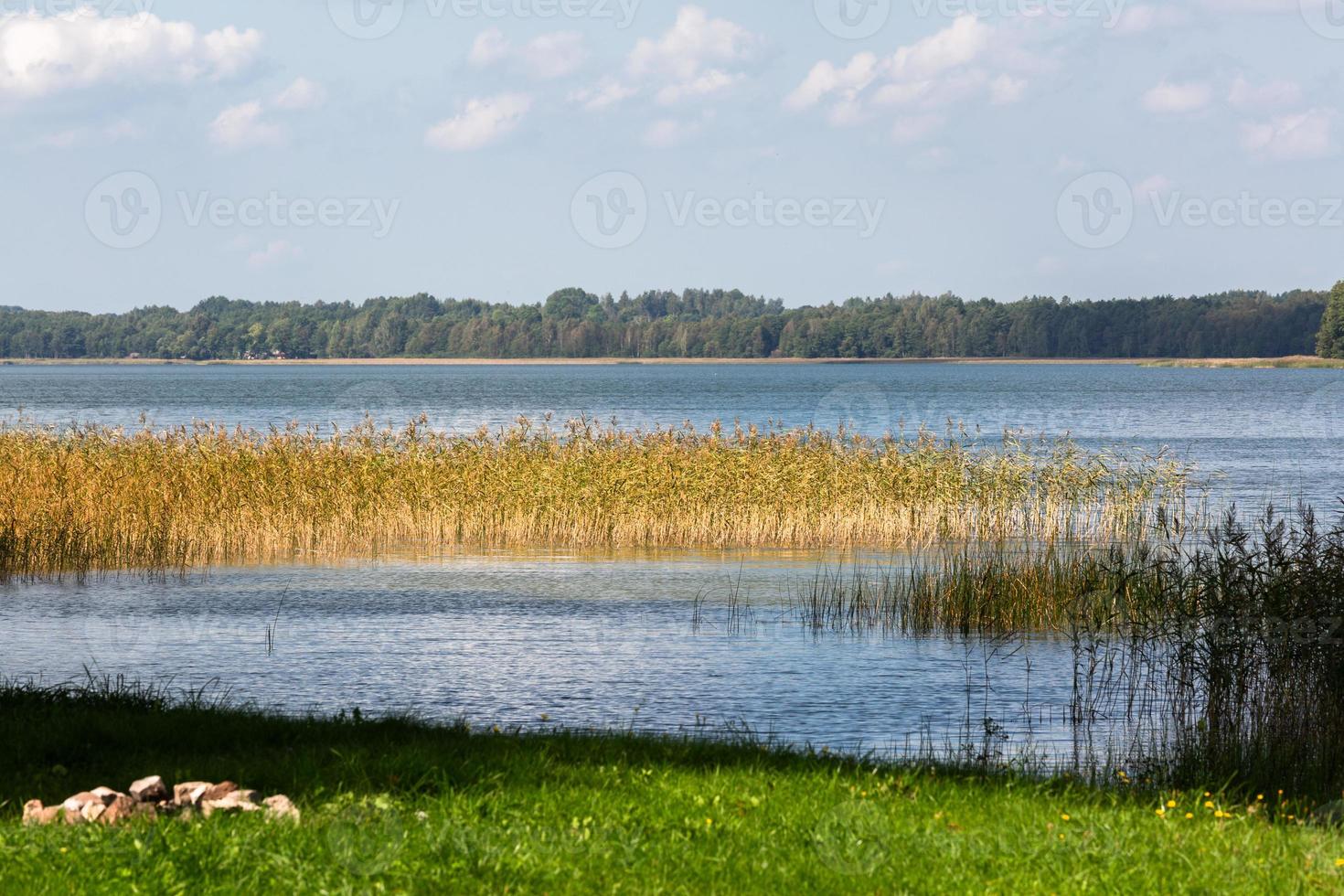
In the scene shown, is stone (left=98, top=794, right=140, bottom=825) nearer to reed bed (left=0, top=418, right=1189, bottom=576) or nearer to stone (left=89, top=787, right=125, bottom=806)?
stone (left=89, top=787, right=125, bottom=806)

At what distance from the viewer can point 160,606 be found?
20.2 metres

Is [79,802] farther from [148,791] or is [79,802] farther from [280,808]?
[280,808]

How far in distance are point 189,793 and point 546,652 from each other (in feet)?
30.5

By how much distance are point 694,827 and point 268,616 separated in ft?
42.6

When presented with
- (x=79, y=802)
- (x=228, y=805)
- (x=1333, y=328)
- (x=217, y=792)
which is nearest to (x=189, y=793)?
(x=217, y=792)

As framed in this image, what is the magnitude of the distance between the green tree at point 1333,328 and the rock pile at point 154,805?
173436 millimetres

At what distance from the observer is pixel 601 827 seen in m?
7.73

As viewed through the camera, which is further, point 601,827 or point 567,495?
point 567,495

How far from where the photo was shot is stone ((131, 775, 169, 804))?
26.2ft

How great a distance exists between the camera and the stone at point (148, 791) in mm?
7980

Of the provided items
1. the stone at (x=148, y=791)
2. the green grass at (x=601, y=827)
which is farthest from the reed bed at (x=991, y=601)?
the stone at (x=148, y=791)

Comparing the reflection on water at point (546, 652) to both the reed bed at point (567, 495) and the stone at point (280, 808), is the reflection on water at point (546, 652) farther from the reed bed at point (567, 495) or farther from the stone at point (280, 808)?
the stone at point (280, 808)

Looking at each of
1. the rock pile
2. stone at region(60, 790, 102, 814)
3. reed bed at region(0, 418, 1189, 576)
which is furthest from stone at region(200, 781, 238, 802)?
reed bed at region(0, 418, 1189, 576)

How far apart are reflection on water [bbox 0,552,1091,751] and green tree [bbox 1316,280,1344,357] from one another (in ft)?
524
